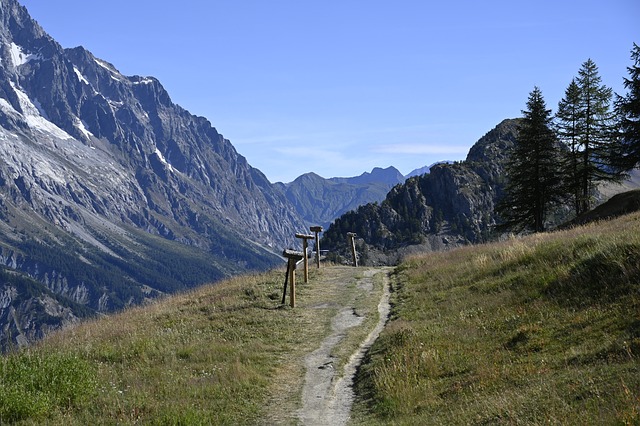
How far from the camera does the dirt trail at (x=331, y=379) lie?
1155cm

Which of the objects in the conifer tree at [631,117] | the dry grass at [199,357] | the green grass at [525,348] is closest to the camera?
the green grass at [525,348]

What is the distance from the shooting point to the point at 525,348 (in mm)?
12680

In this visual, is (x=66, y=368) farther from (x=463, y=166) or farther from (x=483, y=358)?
(x=463, y=166)

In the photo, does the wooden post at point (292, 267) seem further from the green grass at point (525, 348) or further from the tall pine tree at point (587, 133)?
the tall pine tree at point (587, 133)

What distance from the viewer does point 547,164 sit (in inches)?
1853

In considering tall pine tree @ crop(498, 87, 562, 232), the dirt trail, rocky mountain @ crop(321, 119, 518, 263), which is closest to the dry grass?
the dirt trail

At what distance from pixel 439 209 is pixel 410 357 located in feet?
508

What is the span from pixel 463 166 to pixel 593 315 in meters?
165

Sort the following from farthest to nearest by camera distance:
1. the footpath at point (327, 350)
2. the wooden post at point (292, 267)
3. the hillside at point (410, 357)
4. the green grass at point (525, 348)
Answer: the wooden post at point (292, 267) < the footpath at point (327, 350) < the hillside at point (410, 357) < the green grass at point (525, 348)

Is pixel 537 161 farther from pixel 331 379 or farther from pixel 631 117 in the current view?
pixel 331 379

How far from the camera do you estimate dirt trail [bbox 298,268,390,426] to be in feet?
37.9

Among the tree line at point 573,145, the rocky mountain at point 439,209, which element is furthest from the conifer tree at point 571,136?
the rocky mountain at point 439,209

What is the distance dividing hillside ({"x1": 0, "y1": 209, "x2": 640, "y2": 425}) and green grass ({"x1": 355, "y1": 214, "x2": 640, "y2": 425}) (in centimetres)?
4

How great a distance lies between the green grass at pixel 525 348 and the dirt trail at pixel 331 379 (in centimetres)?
43
